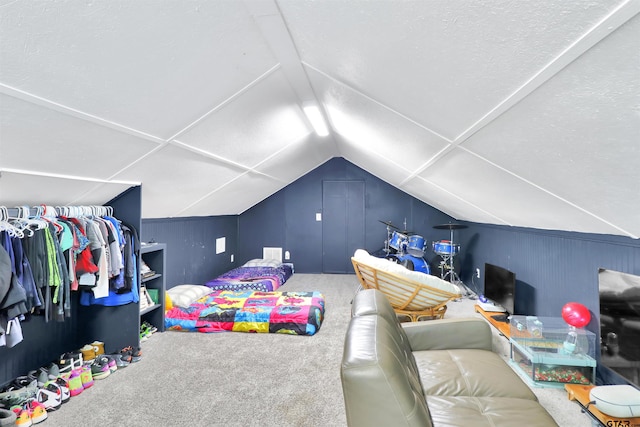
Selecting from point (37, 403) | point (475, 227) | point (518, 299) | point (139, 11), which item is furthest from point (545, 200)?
point (37, 403)

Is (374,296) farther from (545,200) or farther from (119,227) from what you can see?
(119,227)

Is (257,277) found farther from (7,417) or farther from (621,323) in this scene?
(621,323)

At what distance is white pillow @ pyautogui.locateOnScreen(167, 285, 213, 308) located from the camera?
13.4 feet

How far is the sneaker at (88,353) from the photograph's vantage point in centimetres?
287

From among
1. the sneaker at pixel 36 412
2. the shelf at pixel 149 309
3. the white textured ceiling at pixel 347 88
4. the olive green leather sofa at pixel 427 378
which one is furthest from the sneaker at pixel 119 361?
the olive green leather sofa at pixel 427 378

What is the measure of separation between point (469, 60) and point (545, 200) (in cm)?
154

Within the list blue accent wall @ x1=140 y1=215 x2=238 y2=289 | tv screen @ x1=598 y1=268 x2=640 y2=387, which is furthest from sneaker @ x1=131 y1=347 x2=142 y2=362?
tv screen @ x1=598 y1=268 x2=640 y2=387

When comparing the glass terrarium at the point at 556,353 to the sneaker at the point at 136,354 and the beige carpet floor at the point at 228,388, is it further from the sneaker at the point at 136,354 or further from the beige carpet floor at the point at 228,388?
the sneaker at the point at 136,354

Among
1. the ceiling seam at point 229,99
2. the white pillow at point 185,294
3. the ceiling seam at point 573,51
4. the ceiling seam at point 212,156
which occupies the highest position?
the ceiling seam at point 229,99

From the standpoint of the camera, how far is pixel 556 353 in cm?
243

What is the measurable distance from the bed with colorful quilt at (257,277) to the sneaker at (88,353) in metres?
2.24

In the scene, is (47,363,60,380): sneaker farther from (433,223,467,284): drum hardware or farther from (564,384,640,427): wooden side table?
(433,223,467,284): drum hardware

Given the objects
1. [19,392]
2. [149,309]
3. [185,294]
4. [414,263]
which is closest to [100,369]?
[19,392]

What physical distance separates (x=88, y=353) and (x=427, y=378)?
283 cm
